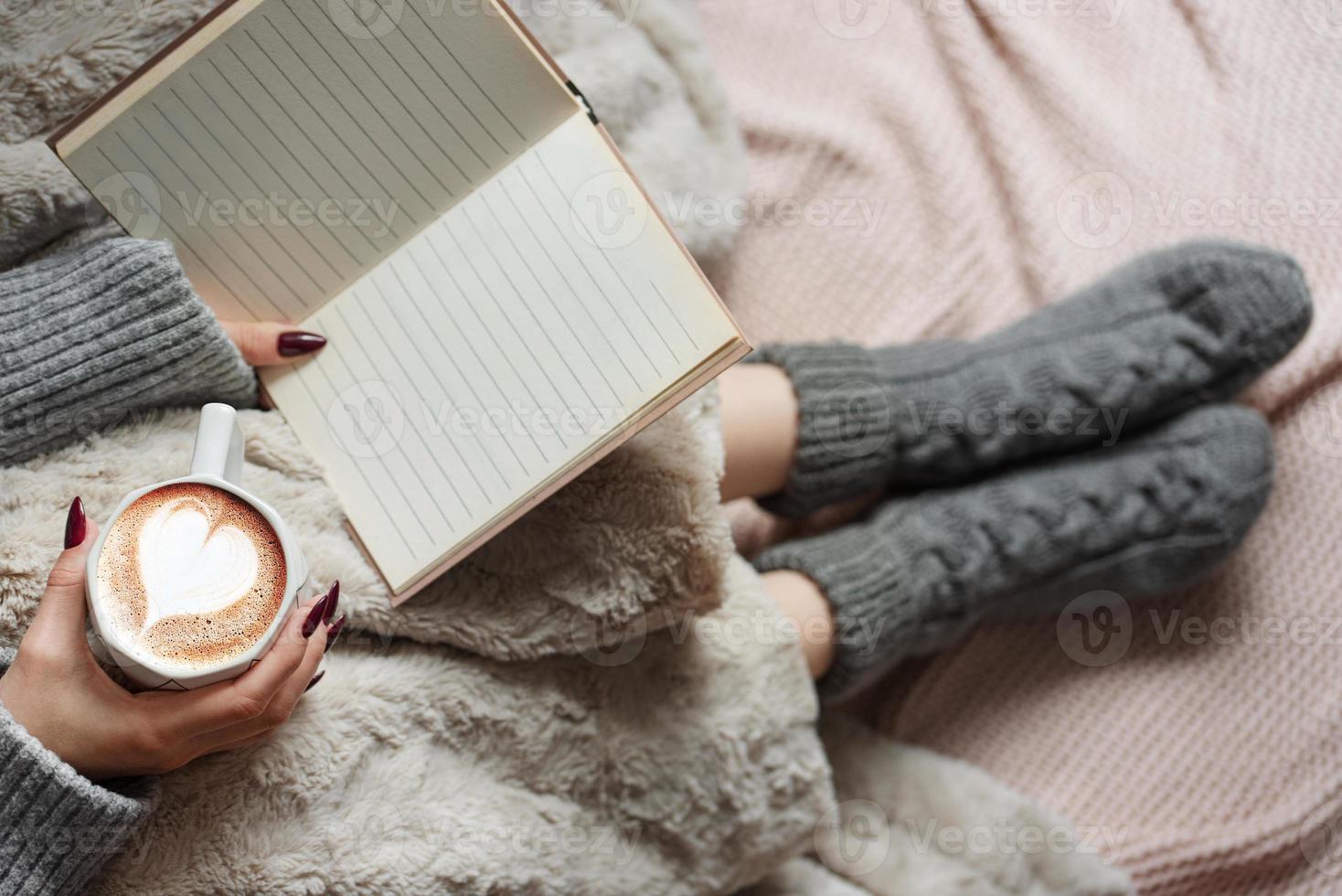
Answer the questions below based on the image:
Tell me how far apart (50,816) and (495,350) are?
31 cm

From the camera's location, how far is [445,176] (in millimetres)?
562

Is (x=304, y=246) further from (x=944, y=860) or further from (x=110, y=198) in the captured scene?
(x=944, y=860)

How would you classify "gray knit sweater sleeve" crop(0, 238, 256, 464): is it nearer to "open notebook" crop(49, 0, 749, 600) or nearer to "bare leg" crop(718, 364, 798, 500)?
"open notebook" crop(49, 0, 749, 600)

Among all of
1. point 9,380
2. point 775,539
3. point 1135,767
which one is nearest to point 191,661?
point 9,380

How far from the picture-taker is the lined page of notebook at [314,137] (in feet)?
1.73

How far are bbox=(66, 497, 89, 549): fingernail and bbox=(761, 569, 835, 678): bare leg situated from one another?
447 millimetres

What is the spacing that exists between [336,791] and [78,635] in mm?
171

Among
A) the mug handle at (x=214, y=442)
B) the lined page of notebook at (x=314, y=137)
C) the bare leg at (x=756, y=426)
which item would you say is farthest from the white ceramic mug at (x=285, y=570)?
the bare leg at (x=756, y=426)

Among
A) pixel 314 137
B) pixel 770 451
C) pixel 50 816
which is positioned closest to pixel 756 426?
pixel 770 451

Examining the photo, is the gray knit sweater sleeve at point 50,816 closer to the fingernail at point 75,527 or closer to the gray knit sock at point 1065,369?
the fingernail at point 75,527

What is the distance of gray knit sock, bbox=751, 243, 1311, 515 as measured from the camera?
0.81 metres

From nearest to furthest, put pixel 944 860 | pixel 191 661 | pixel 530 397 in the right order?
pixel 191 661
pixel 530 397
pixel 944 860

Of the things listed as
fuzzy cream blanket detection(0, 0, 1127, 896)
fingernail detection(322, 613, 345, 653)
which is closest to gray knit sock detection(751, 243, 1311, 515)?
fuzzy cream blanket detection(0, 0, 1127, 896)

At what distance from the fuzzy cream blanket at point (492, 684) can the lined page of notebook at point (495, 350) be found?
0.03 m
